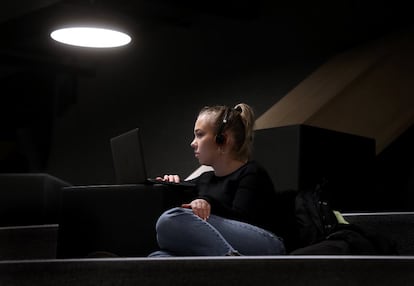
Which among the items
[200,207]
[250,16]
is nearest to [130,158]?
[200,207]

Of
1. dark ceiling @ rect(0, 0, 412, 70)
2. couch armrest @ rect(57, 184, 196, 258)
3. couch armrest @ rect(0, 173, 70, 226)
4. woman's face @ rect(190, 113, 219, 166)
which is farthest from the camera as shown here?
dark ceiling @ rect(0, 0, 412, 70)

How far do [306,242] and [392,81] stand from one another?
2.08 meters

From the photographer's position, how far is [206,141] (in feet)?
8.00

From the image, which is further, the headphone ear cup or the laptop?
the headphone ear cup

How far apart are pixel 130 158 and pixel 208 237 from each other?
37 centimetres

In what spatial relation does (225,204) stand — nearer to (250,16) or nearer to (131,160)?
(131,160)

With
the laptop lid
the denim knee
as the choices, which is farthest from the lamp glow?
the denim knee

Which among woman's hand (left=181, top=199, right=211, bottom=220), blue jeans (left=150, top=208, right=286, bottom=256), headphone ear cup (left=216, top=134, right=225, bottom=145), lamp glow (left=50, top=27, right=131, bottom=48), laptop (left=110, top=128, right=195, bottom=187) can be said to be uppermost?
lamp glow (left=50, top=27, right=131, bottom=48)

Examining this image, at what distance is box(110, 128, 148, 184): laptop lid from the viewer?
217 centimetres

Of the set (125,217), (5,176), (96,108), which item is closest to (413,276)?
(125,217)

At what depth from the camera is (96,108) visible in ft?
21.9

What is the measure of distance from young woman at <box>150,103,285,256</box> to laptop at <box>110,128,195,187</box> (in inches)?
5.3

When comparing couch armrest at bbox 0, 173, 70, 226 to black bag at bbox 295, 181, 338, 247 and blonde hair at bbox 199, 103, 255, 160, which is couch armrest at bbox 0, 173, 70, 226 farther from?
black bag at bbox 295, 181, 338, 247

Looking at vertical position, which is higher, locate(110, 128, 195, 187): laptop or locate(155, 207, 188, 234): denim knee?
locate(110, 128, 195, 187): laptop
